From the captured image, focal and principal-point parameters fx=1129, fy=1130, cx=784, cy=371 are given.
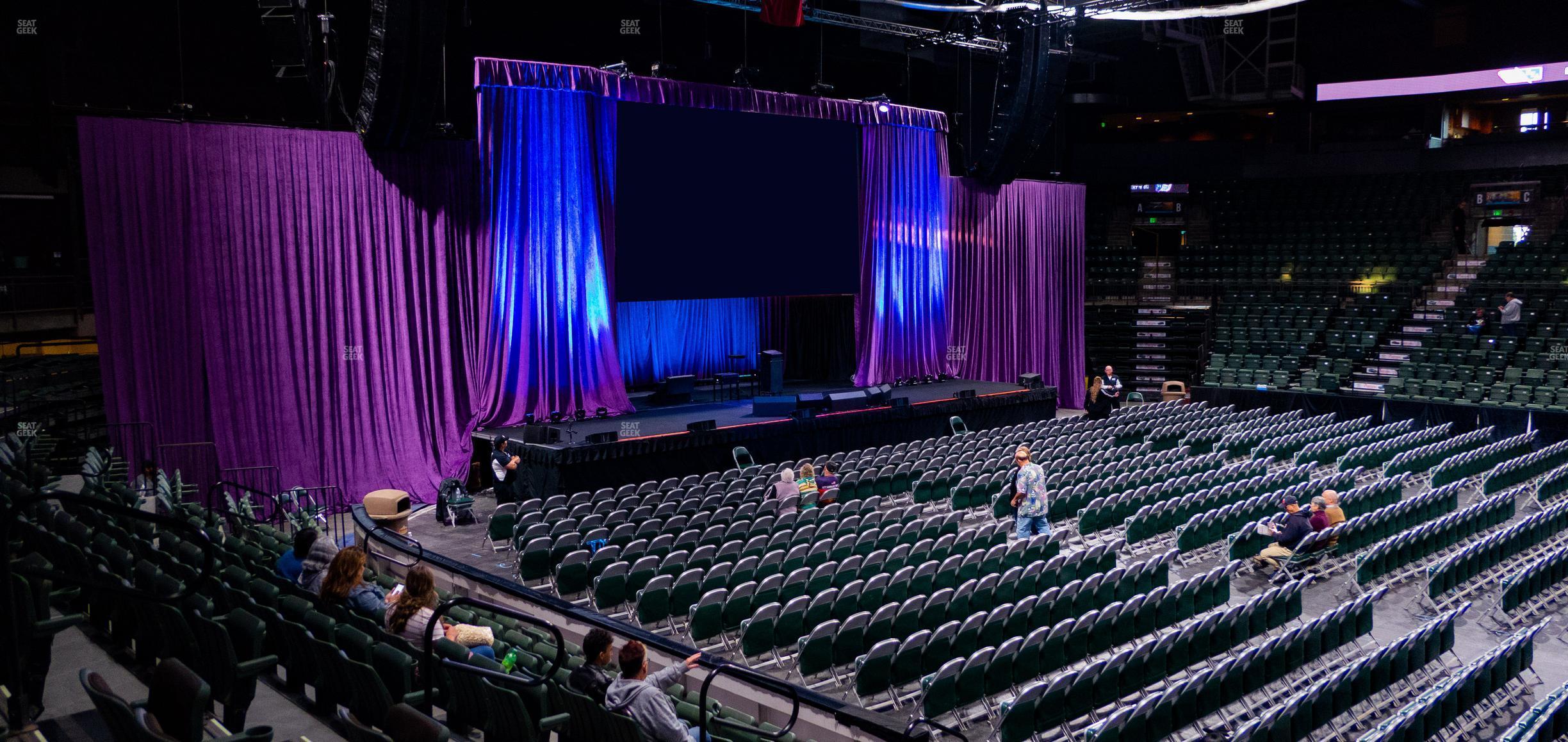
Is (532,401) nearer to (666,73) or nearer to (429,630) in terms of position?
(666,73)

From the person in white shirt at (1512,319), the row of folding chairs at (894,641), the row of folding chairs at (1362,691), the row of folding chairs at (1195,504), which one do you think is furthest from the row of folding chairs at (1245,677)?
the person in white shirt at (1512,319)

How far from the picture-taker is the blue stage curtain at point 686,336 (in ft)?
72.0

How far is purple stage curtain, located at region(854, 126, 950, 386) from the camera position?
74.9ft

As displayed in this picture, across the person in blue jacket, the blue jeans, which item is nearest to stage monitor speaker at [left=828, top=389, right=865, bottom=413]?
the blue jeans

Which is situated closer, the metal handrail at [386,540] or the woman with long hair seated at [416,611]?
the woman with long hair seated at [416,611]

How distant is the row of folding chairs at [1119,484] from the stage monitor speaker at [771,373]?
816 centimetres

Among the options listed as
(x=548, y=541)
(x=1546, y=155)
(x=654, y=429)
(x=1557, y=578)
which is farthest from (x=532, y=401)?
(x=1546, y=155)

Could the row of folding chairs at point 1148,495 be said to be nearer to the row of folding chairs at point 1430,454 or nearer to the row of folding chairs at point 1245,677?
the row of folding chairs at point 1430,454

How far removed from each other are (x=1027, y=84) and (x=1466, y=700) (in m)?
14.7

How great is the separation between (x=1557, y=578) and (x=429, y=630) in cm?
1066

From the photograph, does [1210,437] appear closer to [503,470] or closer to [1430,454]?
[1430,454]

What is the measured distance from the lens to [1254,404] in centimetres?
2262

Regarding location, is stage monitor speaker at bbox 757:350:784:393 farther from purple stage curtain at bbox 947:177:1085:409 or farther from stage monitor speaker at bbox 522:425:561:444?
stage monitor speaker at bbox 522:425:561:444

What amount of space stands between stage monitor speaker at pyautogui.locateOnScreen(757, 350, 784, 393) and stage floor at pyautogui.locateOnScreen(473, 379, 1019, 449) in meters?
0.27
